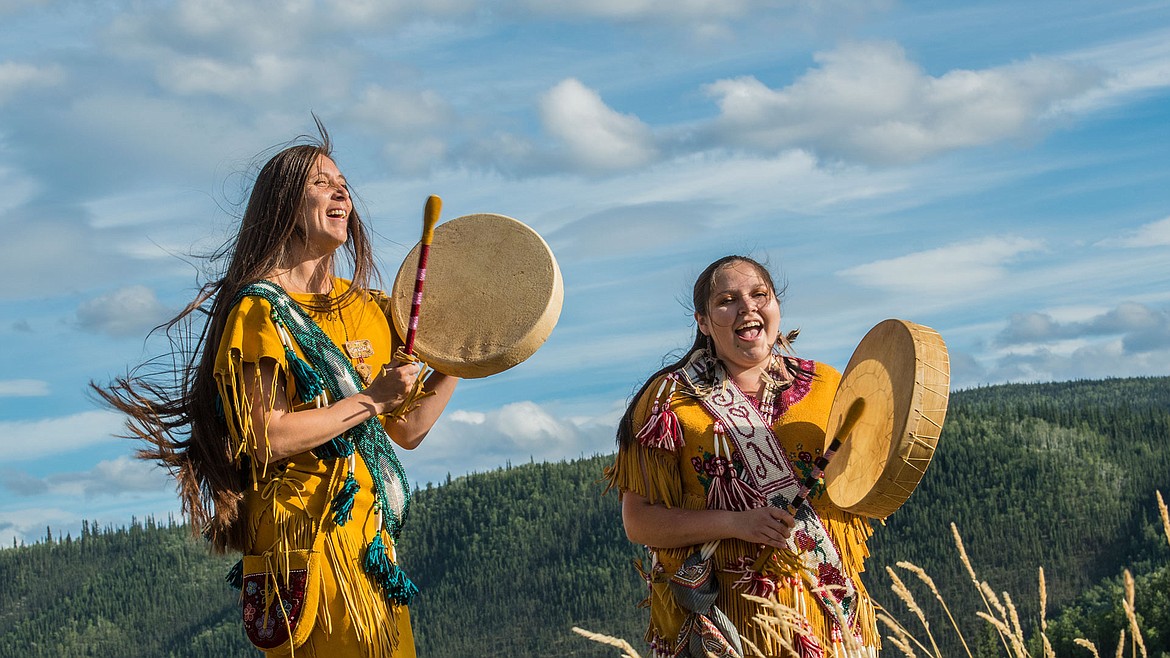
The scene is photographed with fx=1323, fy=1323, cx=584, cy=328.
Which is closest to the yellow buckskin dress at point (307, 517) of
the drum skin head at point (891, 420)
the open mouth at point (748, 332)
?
the open mouth at point (748, 332)

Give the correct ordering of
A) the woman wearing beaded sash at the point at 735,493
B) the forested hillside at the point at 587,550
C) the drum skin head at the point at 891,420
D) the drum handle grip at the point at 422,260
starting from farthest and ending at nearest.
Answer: the forested hillside at the point at 587,550, the woman wearing beaded sash at the point at 735,493, the drum handle grip at the point at 422,260, the drum skin head at the point at 891,420

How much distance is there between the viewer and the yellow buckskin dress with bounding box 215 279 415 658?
12.7 ft

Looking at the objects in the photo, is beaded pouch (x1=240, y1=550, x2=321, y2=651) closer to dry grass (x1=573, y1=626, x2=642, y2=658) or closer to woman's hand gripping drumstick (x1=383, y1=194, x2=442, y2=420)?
woman's hand gripping drumstick (x1=383, y1=194, x2=442, y2=420)

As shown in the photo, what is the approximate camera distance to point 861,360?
4316 millimetres

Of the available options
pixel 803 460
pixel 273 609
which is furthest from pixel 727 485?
pixel 273 609

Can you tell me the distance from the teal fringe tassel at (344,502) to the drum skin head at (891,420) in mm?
1472

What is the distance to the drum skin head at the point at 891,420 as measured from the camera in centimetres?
382

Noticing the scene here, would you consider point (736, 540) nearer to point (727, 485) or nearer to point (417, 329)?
point (727, 485)

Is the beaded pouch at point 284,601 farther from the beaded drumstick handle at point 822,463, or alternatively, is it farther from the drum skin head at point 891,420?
the drum skin head at point 891,420

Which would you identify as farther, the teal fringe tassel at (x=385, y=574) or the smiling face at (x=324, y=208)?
the smiling face at (x=324, y=208)

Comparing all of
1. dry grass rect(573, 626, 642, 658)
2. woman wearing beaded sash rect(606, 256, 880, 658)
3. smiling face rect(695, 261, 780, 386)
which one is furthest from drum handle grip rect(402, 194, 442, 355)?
dry grass rect(573, 626, 642, 658)

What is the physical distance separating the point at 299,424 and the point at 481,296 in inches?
29.3

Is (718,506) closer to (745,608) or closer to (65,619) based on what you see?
(745,608)

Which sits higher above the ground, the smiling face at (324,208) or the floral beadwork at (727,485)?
the smiling face at (324,208)
